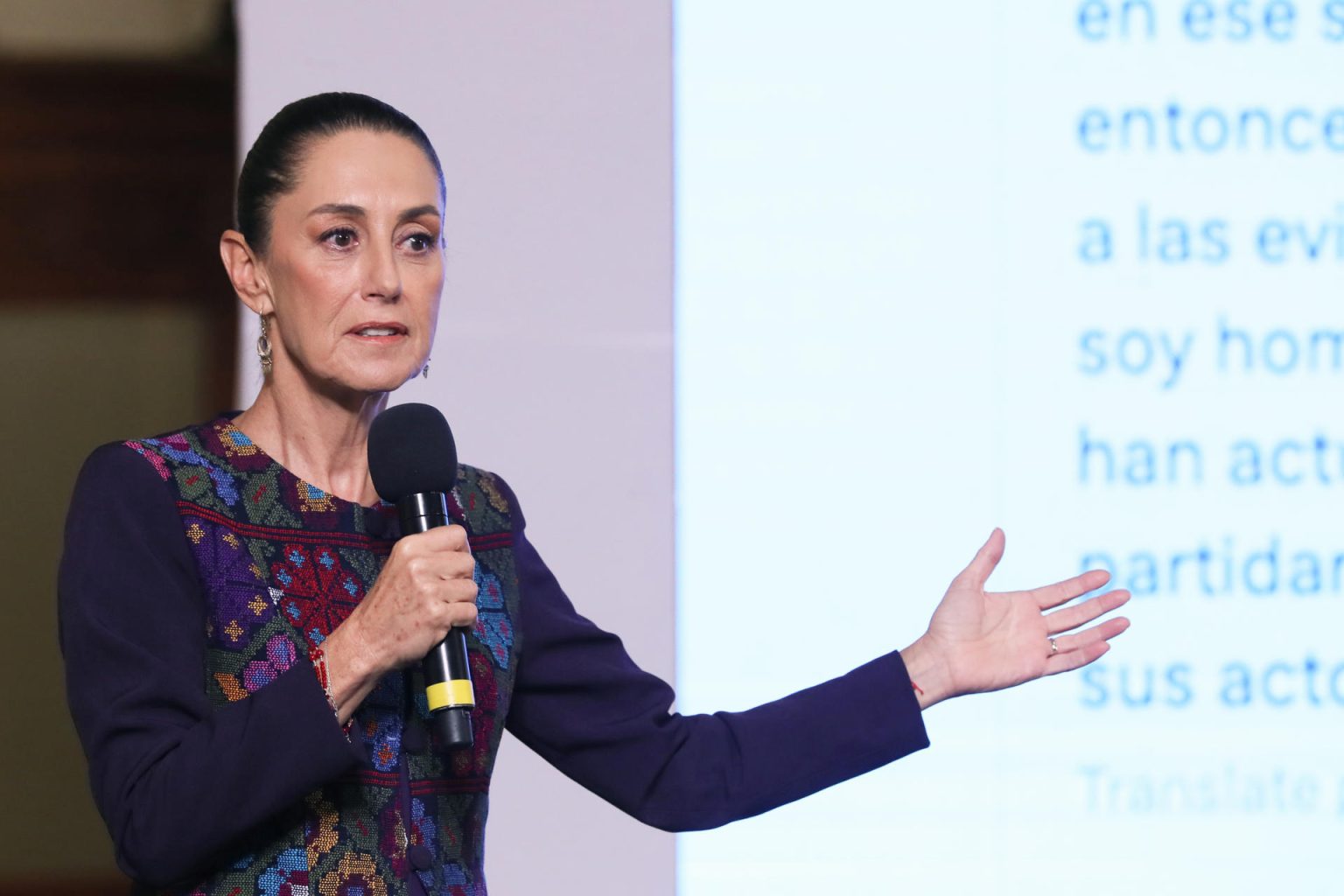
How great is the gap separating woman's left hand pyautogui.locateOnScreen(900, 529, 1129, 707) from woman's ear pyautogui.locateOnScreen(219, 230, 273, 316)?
828 millimetres

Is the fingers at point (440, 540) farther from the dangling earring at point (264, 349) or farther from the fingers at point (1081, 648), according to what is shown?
the fingers at point (1081, 648)

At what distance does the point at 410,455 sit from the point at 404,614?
0.20 meters

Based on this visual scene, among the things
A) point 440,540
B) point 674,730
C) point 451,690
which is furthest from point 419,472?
point 674,730

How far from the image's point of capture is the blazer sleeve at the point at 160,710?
1297 mm

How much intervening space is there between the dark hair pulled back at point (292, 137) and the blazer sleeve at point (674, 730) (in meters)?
0.43

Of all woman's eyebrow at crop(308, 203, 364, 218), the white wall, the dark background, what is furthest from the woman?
the dark background

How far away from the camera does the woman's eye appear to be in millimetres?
1608

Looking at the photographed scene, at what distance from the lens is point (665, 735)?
1.77 metres

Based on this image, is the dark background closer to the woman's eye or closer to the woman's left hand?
the woman's eye

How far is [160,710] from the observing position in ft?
4.43

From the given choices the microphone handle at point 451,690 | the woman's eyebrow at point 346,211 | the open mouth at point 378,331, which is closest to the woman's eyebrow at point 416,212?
the woman's eyebrow at point 346,211

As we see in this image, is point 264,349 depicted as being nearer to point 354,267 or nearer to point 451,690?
point 354,267

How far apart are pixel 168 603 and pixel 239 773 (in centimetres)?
20

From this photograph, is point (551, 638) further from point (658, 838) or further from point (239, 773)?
point (658, 838)
